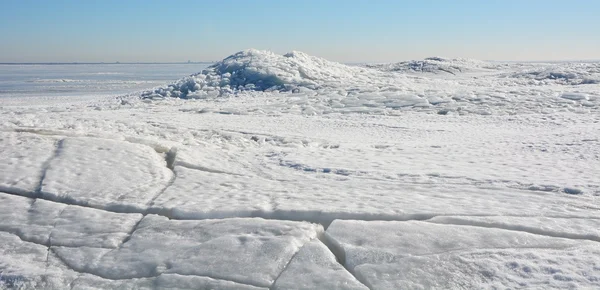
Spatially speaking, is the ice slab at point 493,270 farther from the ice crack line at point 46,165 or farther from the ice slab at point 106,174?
the ice crack line at point 46,165

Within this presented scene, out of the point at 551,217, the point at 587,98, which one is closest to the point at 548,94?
the point at 587,98

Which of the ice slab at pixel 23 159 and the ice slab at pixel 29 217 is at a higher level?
the ice slab at pixel 23 159

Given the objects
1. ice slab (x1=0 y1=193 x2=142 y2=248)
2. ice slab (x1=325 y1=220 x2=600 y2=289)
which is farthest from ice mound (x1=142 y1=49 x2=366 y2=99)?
ice slab (x1=325 y1=220 x2=600 y2=289)

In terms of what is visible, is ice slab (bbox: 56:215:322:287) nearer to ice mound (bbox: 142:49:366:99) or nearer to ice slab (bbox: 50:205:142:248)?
ice slab (bbox: 50:205:142:248)

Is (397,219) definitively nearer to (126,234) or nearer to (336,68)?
(126,234)

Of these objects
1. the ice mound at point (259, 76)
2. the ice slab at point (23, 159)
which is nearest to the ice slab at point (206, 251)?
the ice slab at point (23, 159)

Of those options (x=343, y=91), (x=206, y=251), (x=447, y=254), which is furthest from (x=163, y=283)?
(x=343, y=91)

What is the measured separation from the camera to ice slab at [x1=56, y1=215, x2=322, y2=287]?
291cm

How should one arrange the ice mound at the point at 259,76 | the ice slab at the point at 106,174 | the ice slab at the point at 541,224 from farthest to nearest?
the ice mound at the point at 259,76
the ice slab at the point at 106,174
the ice slab at the point at 541,224

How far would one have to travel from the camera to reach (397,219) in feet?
11.8

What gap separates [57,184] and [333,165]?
2.75 metres

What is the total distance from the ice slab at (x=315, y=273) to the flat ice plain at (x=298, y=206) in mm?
11

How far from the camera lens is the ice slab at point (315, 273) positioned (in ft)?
8.95

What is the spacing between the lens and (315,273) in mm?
2836
